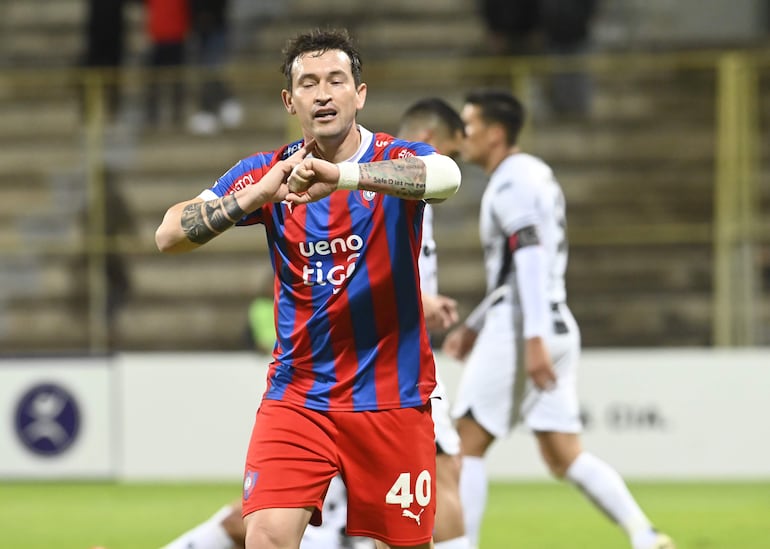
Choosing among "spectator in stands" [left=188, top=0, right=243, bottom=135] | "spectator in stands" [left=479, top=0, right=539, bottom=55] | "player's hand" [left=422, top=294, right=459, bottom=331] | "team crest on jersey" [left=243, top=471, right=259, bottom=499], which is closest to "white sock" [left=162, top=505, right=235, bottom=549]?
"player's hand" [left=422, top=294, right=459, bottom=331]

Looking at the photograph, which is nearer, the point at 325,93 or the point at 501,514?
the point at 325,93

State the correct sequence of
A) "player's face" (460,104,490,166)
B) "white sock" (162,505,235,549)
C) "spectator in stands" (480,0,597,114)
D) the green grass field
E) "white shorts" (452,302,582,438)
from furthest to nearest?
"spectator in stands" (480,0,597,114) < the green grass field < "player's face" (460,104,490,166) < "white shorts" (452,302,582,438) < "white sock" (162,505,235,549)

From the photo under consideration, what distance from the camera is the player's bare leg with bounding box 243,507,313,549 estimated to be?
474cm

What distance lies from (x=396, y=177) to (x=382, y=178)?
61 mm

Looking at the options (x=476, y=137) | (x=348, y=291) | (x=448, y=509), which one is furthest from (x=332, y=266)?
(x=476, y=137)

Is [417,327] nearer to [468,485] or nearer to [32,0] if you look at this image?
[468,485]

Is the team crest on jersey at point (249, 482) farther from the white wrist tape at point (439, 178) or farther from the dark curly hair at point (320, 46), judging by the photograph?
the dark curly hair at point (320, 46)

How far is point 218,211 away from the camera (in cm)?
479

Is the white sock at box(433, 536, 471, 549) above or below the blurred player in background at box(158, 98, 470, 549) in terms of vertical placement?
below

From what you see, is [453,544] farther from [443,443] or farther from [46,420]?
[46,420]

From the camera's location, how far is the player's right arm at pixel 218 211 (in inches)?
182

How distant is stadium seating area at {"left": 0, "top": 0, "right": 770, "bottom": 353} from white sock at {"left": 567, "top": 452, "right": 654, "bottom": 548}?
7005 millimetres

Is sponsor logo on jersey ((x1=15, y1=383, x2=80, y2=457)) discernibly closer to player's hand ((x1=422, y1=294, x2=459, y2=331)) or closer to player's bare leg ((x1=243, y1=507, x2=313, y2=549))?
player's hand ((x1=422, y1=294, x2=459, y2=331))

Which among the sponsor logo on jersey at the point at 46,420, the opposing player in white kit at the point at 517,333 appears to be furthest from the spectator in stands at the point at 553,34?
the opposing player in white kit at the point at 517,333
